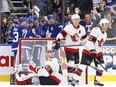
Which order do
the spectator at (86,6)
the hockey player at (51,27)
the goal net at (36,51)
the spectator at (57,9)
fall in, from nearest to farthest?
1. the goal net at (36,51)
2. the hockey player at (51,27)
3. the spectator at (57,9)
4. the spectator at (86,6)

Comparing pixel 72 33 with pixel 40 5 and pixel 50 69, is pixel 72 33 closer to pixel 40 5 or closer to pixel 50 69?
pixel 50 69

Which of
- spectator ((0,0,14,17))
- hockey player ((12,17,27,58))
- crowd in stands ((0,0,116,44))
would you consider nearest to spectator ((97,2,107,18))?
crowd in stands ((0,0,116,44))

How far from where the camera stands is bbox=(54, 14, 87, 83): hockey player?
1242 centimetres

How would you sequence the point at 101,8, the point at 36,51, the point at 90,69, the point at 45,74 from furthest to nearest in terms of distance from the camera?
the point at 101,8 → the point at 90,69 → the point at 36,51 → the point at 45,74

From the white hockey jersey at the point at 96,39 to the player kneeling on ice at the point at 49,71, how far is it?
28.8 inches

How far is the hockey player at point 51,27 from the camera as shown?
13820 mm

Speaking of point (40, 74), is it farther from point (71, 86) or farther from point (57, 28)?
point (57, 28)

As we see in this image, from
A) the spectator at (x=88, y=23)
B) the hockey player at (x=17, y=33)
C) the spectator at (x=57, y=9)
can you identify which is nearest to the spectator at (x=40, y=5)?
the spectator at (x=57, y=9)

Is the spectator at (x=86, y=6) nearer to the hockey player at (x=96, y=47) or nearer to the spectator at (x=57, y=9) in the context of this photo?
the spectator at (x=57, y=9)

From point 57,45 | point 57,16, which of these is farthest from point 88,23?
point 57,45

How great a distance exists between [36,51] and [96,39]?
155 cm

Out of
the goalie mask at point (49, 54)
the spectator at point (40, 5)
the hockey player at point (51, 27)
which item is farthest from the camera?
the spectator at point (40, 5)

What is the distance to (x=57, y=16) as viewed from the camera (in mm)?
14219

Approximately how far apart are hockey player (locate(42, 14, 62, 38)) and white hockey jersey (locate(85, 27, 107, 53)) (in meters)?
1.43
